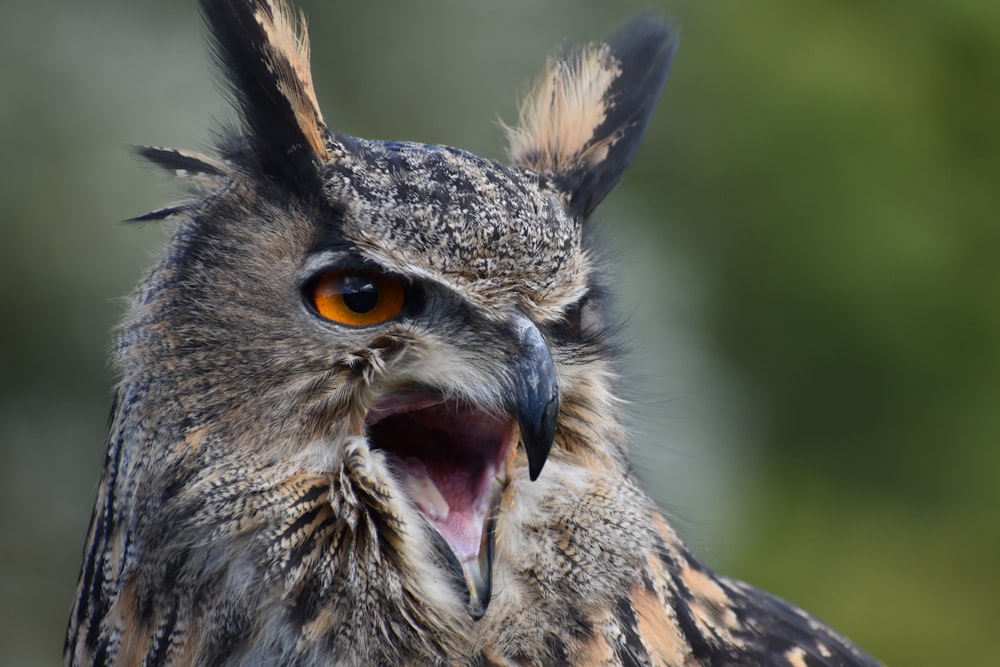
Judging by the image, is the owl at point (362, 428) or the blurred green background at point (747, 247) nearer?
the owl at point (362, 428)

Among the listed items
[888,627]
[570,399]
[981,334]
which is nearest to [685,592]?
[570,399]

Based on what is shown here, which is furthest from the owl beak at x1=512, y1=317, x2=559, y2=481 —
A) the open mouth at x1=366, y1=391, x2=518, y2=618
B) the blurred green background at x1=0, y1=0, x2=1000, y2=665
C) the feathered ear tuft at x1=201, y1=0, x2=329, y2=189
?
the blurred green background at x1=0, y1=0, x2=1000, y2=665

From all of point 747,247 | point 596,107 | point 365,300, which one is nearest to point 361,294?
point 365,300

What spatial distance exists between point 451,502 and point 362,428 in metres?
0.17

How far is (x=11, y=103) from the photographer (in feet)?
18.6

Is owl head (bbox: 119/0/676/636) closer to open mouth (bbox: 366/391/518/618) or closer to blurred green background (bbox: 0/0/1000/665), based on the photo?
open mouth (bbox: 366/391/518/618)

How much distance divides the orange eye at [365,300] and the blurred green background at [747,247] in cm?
405

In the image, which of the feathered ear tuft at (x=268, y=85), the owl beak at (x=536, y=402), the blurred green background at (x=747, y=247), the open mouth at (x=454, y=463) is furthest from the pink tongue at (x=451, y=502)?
the blurred green background at (x=747, y=247)

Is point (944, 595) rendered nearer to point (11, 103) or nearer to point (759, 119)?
point (759, 119)

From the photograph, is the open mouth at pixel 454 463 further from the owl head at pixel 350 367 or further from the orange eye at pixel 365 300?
the orange eye at pixel 365 300

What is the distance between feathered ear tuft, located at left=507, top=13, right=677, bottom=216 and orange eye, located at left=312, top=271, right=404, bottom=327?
468 millimetres

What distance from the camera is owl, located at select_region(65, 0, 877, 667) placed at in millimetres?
1450

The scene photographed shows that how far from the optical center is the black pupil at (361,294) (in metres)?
1.46

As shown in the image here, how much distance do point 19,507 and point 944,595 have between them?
500cm
